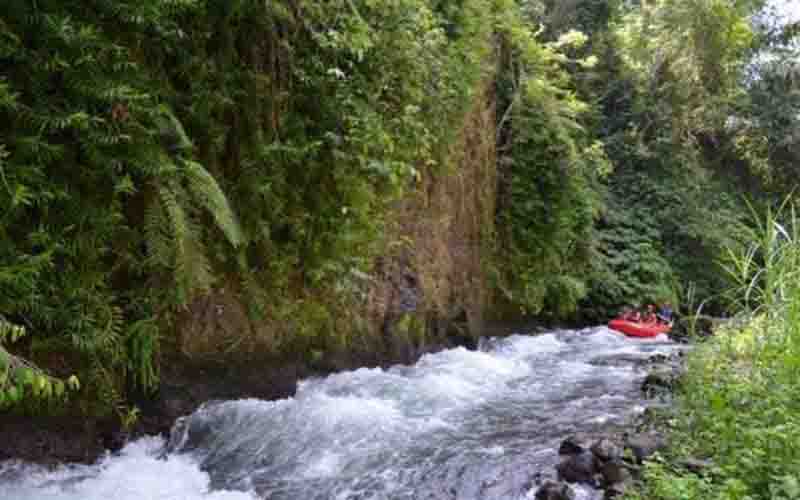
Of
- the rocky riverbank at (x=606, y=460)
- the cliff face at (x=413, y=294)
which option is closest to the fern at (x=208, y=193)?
the cliff face at (x=413, y=294)

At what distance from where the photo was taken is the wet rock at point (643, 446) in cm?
394

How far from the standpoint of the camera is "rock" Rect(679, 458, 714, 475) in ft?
10.7

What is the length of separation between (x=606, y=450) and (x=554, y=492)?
67 centimetres

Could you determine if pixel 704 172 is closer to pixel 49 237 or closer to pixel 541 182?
pixel 541 182

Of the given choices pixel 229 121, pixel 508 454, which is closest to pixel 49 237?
pixel 229 121

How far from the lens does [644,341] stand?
37.6 ft

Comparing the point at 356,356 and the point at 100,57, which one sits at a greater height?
the point at 100,57

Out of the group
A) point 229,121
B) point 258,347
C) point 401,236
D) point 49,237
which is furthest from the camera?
point 401,236

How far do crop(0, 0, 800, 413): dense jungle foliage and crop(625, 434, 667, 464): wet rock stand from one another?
292 centimetres

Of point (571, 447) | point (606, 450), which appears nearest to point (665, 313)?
point (571, 447)

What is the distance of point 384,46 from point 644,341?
8.27m

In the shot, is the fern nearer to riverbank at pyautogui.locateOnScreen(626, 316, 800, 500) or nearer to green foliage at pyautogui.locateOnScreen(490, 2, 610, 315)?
riverbank at pyautogui.locateOnScreen(626, 316, 800, 500)

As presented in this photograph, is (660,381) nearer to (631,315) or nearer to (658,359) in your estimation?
(658,359)

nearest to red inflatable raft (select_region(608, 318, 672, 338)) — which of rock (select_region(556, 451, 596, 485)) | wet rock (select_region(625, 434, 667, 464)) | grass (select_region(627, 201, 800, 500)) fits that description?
grass (select_region(627, 201, 800, 500))
